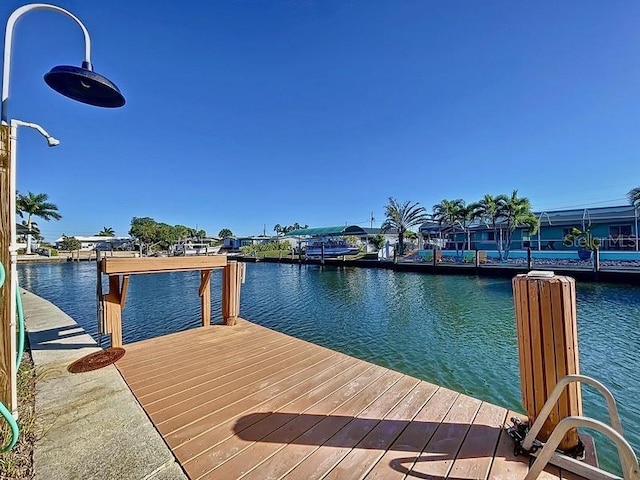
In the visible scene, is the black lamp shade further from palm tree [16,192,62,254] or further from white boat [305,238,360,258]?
palm tree [16,192,62,254]

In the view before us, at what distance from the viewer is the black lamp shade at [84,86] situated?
225cm

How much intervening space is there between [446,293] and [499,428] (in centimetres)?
1113

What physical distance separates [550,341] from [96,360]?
4.38 metres

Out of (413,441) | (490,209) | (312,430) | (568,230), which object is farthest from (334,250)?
(413,441)

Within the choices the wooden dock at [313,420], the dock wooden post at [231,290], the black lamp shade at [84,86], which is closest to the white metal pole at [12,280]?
the black lamp shade at [84,86]

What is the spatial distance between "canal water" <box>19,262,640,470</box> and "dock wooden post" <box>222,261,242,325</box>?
2.37m

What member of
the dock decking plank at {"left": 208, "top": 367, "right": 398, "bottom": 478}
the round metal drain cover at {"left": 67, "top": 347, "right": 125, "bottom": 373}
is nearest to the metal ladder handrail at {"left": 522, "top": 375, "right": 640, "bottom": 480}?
the dock decking plank at {"left": 208, "top": 367, "right": 398, "bottom": 478}

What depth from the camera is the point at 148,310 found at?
9648 mm

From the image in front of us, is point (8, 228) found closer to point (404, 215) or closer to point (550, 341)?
point (550, 341)

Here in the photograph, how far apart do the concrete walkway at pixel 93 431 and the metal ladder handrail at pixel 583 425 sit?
1881 millimetres

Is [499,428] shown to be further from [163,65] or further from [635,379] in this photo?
[163,65]

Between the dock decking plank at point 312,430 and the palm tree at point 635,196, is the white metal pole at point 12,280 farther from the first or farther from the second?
the palm tree at point 635,196

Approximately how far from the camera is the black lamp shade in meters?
2.25

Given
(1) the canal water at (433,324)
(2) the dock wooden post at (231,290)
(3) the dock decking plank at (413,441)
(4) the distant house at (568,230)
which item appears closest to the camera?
(3) the dock decking plank at (413,441)
